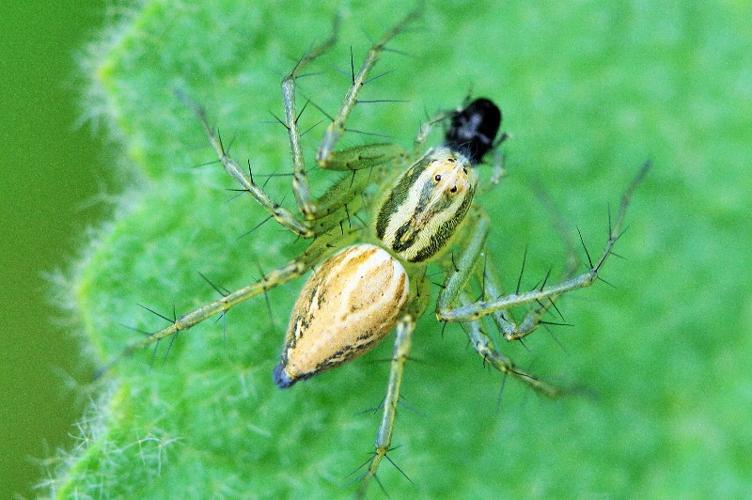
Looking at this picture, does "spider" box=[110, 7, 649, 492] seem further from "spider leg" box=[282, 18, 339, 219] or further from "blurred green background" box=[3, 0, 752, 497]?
"blurred green background" box=[3, 0, 752, 497]

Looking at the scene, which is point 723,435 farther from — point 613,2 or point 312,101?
point 312,101

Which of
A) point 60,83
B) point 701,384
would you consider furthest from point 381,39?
point 701,384

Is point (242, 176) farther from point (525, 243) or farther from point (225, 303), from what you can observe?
point (525, 243)

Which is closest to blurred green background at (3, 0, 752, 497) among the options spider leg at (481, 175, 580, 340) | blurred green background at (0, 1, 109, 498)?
spider leg at (481, 175, 580, 340)

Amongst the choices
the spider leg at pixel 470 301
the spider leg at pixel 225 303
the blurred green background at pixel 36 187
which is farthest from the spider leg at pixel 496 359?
the blurred green background at pixel 36 187

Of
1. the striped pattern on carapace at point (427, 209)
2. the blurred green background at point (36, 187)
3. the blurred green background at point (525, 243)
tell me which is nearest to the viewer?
the blurred green background at point (525, 243)

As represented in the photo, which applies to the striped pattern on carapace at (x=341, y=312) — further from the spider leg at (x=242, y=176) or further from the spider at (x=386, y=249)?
the spider leg at (x=242, y=176)
